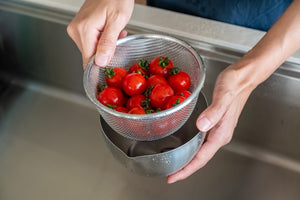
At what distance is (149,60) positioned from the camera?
0.73 meters

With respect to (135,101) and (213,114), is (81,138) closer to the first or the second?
(135,101)

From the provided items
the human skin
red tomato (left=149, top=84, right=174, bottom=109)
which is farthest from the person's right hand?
red tomato (left=149, top=84, right=174, bottom=109)

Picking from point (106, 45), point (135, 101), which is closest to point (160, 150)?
point (135, 101)

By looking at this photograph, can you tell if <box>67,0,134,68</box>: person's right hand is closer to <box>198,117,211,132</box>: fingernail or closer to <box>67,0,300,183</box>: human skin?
<box>67,0,300,183</box>: human skin

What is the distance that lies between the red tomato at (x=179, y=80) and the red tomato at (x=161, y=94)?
3 centimetres

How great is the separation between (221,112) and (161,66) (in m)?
0.17

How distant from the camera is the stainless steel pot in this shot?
0.59m

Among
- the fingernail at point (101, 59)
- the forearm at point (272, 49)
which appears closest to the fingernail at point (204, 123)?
the forearm at point (272, 49)

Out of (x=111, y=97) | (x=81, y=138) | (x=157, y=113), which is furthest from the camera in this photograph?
(x=81, y=138)

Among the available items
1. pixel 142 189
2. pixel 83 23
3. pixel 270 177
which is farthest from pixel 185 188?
pixel 83 23

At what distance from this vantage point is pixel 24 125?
1015 mm

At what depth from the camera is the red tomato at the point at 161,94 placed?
61cm

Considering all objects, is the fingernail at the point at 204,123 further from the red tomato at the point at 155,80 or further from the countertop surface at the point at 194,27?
the countertop surface at the point at 194,27

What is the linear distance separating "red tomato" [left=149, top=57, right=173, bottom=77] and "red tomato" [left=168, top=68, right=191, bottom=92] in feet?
0.05
